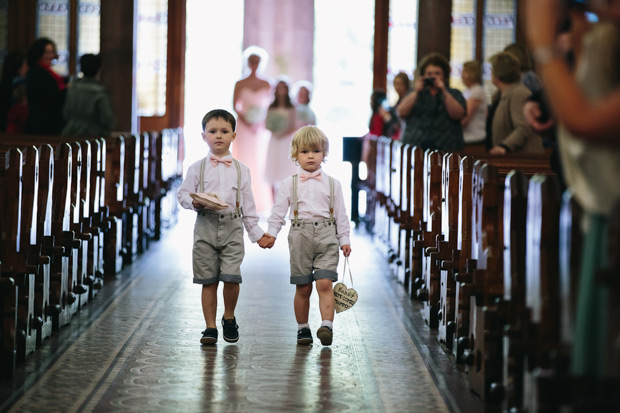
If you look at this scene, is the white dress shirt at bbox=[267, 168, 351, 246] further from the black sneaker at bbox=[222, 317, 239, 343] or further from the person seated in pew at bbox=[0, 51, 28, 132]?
the person seated in pew at bbox=[0, 51, 28, 132]

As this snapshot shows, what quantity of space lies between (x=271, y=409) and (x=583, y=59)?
2167mm

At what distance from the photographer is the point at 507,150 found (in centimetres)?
766

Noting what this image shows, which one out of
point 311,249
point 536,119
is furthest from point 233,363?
point 536,119

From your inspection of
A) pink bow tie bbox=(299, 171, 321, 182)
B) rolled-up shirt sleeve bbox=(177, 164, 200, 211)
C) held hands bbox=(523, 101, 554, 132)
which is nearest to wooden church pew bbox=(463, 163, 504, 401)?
held hands bbox=(523, 101, 554, 132)

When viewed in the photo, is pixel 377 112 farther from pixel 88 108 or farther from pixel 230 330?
pixel 230 330

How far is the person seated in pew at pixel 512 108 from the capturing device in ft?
25.3

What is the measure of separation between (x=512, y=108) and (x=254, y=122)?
6.54m

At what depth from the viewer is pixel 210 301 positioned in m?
5.65

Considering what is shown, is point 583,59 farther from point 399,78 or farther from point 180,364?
point 399,78

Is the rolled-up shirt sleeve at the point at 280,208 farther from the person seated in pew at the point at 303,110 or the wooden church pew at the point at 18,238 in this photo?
the person seated in pew at the point at 303,110

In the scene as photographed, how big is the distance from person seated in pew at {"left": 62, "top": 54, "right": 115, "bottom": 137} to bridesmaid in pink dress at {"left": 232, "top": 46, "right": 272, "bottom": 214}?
14.0 ft

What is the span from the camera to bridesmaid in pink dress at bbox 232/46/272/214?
44.7 ft

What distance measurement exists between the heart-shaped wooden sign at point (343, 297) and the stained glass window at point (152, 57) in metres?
10.8

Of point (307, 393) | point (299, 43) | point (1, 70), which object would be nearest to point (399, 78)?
point (1, 70)
